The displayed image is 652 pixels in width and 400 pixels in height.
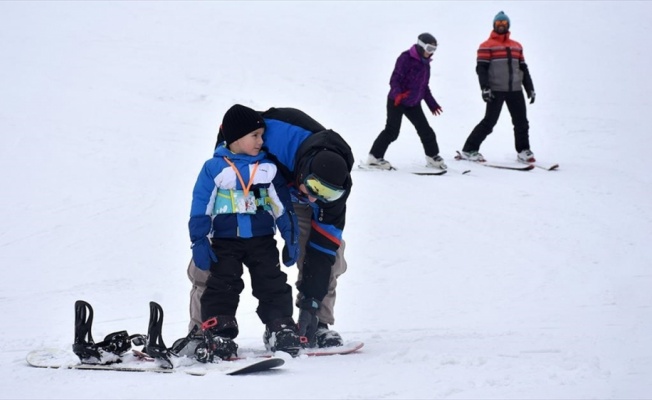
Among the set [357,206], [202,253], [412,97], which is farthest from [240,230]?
[412,97]

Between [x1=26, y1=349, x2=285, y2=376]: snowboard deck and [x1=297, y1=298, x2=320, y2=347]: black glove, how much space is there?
50 centimetres

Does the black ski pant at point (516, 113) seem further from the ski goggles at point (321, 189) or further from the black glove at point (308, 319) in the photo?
the ski goggles at point (321, 189)

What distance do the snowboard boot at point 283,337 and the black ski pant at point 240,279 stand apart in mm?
38

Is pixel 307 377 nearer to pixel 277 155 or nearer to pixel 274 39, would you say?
pixel 277 155

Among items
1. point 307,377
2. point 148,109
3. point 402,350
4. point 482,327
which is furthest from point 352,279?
point 148,109

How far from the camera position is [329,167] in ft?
14.2

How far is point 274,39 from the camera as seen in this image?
17.3 metres

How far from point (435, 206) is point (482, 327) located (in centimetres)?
319

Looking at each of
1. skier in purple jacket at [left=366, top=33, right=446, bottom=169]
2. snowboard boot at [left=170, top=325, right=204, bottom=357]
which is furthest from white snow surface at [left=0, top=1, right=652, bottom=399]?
snowboard boot at [left=170, top=325, right=204, bottom=357]

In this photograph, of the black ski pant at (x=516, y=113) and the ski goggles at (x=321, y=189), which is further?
the black ski pant at (x=516, y=113)

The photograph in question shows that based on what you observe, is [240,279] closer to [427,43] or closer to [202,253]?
[202,253]

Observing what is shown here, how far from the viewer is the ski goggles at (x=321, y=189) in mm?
4359

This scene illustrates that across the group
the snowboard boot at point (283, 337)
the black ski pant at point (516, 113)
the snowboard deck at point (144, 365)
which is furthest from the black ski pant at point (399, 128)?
the snowboard deck at point (144, 365)

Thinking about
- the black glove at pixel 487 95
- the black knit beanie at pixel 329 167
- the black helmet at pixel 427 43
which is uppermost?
the black helmet at pixel 427 43
